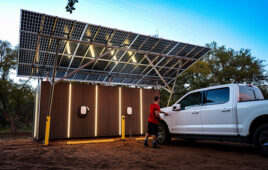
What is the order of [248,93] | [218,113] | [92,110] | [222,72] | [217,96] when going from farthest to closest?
1. [222,72]
2. [92,110]
3. [217,96]
4. [248,93]
5. [218,113]

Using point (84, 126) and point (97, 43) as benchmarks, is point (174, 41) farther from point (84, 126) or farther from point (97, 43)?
point (84, 126)

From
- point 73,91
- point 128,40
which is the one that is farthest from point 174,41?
point 73,91

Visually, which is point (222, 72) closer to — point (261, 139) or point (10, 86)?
point (261, 139)

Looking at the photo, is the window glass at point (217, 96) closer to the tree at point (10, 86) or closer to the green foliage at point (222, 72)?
the green foliage at point (222, 72)

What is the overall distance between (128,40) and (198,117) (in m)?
5.13

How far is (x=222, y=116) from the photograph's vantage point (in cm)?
619

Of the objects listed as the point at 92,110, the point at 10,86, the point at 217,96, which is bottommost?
the point at 92,110

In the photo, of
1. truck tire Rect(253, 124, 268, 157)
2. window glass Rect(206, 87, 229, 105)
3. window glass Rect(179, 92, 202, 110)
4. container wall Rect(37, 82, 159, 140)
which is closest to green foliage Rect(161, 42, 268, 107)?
container wall Rect(37, 82, 159, 140)

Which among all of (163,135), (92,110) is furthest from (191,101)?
(92,110)

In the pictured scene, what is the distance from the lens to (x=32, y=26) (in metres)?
8.20

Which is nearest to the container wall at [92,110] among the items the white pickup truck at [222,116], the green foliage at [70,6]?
the white pickup truck at [222,116]

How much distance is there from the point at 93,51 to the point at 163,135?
570 cm

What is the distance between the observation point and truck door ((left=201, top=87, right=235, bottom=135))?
19.8 feet

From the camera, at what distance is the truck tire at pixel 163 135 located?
815 cm
